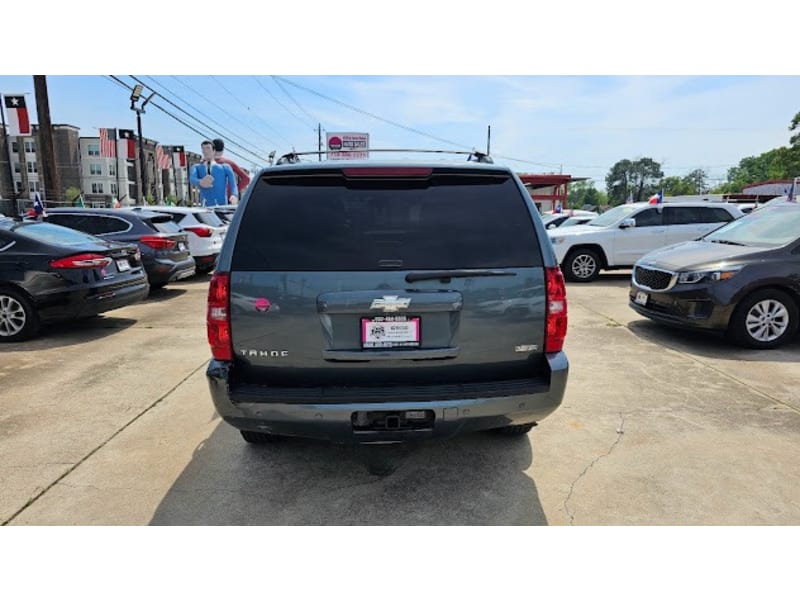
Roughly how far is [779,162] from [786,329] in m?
79.6

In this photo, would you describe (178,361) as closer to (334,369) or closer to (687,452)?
(334,369)

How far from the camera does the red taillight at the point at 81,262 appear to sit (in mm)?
6227

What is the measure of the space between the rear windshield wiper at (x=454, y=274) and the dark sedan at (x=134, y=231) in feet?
25.6

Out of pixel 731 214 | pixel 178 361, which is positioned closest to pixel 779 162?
pixel 731 214

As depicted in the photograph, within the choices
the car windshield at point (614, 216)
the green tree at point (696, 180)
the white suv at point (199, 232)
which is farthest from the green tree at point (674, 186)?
the white suv at point (199, 232)

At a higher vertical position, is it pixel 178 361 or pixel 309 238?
pixel 309 238

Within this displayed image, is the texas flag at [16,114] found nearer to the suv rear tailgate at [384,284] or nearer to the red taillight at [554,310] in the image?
the suv rear tailgate at [384,284]

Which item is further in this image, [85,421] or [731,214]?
[731,214]

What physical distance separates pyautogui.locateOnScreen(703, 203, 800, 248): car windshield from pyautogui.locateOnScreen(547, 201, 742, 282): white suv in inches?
167

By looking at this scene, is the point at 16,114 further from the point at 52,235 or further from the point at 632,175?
the point at 632,175

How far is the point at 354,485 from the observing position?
302 centimetres

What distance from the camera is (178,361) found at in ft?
17.9

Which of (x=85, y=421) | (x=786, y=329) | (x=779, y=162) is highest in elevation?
(x=779, y=162)

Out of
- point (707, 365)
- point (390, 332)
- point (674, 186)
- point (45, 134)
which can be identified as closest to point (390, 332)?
point (390, 332)
